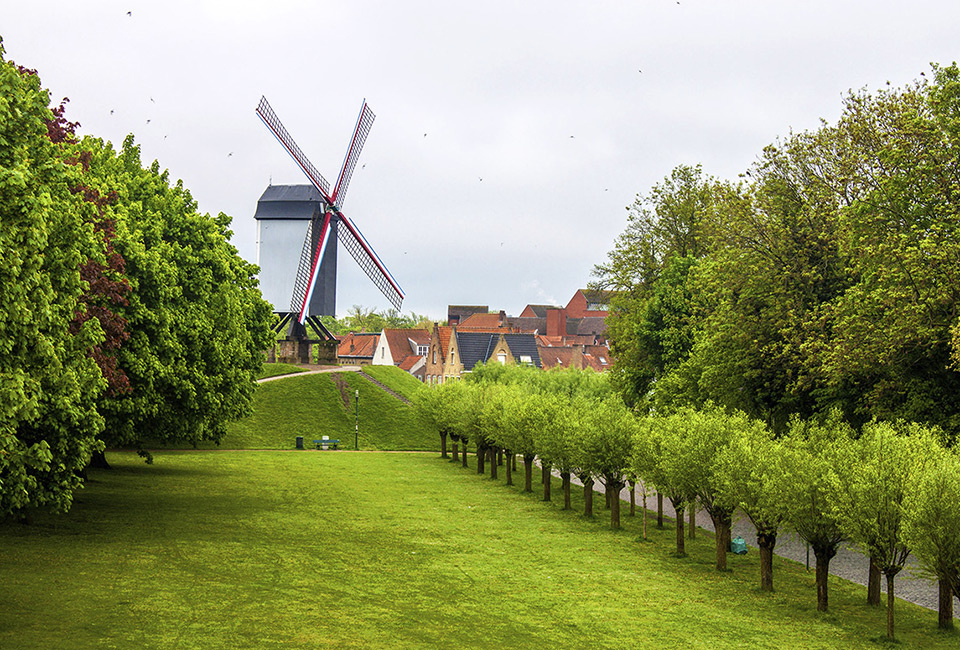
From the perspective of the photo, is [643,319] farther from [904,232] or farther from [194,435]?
[194,435]

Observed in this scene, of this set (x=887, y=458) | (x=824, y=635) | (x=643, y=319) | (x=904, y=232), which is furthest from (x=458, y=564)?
(x=643, y=319)

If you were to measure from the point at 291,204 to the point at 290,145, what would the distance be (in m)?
8.00

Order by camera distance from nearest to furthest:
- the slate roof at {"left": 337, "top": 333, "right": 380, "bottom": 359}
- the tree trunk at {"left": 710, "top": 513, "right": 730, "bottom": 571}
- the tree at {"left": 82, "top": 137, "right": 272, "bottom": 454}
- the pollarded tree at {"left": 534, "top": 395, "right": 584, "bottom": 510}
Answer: the tree trunk at {"left": 710, "top": 513, "right": 730, "bottom": 571} < the tree at {"left": 82, "top": 137, "right": 272, "bottom": 454} < the pollarded tree at {"left": 534, "top": 395, "right": 584, "bottom": 510} < the slate roof at {"left": 337, "top": 333, "right": 380, "bottom": 359}


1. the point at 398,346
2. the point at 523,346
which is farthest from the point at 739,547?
the point at 398,346

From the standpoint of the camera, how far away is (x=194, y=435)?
40281 millimetres

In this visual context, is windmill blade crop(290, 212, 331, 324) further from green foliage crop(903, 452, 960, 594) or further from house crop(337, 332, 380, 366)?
green foliage crop(903, 452, 960, 594)

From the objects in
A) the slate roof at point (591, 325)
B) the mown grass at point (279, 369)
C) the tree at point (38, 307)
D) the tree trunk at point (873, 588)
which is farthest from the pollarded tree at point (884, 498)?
the slate roof at point (591, 325)

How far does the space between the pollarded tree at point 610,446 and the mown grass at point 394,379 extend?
2240 inches

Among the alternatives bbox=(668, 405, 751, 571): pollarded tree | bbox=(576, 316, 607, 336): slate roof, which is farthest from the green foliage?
bbox=(576, 316, 607, 336): slate roof

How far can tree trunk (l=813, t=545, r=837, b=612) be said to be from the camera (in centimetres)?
2634

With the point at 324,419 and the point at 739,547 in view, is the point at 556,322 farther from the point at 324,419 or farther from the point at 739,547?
the point at 739,547

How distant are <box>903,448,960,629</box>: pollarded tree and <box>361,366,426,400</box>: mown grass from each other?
7764 centimetres

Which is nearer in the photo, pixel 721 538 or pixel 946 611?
pixel 946 611

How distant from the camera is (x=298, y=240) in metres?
90.4
